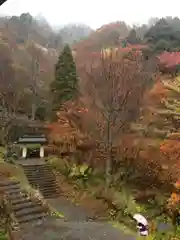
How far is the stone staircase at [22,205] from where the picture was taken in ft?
28.9

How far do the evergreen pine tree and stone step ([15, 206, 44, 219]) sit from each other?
41.2 feet

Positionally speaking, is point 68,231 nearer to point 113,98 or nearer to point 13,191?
point 13,191

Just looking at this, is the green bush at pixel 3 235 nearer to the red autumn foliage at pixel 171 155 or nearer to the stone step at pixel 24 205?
the stone step at pixel 24 205

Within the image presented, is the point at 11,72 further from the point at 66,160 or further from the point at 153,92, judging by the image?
the point at 153,92

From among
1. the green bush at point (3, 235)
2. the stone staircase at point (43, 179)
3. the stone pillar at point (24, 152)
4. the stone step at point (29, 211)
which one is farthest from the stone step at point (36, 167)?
the green bush at point (3, 235)

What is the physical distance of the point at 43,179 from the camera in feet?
48.4

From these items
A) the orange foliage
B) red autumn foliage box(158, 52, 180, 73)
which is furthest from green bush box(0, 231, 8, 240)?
red autumn foliage box(158, 52, 180, 73)

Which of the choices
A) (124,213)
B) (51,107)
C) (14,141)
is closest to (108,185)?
(124,213)

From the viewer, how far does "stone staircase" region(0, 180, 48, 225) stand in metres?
8.80

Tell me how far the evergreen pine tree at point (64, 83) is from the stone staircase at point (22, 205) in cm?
1152

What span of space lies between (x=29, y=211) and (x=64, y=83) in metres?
14.2

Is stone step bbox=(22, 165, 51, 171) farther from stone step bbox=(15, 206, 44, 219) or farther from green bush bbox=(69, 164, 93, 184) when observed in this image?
stone step bbox=(15, 206, 44, 219)

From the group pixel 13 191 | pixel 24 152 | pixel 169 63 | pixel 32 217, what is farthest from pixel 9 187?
pixel 169 63

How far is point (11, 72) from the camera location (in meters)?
21.6
